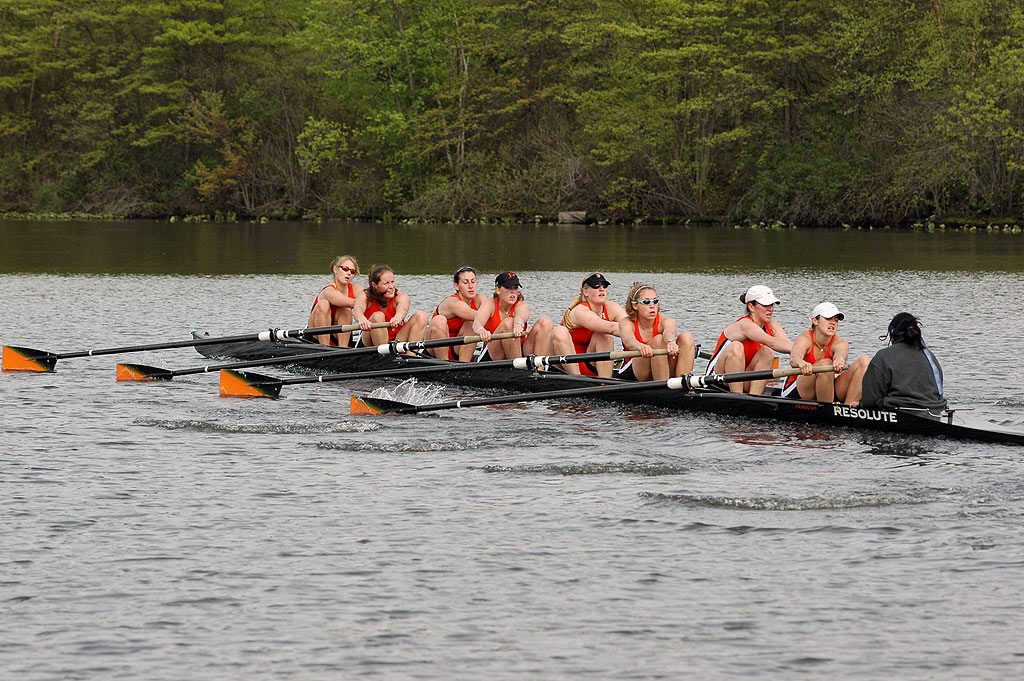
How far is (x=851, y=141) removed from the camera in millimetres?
58562

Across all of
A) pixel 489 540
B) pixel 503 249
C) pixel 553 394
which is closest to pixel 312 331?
pixel 553 394

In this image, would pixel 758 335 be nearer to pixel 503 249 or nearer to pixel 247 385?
pixel 247 385

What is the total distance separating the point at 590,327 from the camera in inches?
596

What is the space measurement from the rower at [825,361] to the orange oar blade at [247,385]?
6.05 m

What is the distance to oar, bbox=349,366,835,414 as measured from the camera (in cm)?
1322

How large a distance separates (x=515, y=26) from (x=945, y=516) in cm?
6350

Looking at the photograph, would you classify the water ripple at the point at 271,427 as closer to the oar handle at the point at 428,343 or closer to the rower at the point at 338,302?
the oar handle at the point at 428,343

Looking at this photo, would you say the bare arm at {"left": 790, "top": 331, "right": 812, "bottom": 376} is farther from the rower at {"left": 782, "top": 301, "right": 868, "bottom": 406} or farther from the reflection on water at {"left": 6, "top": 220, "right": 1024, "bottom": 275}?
the reflection on water at {"left": 6, "top": 220, "right": 1024, "bottom": 275}

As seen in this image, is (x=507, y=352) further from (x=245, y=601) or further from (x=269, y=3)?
(x=269, y=3)

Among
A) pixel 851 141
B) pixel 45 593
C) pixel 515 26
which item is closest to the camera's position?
pixel 45 593

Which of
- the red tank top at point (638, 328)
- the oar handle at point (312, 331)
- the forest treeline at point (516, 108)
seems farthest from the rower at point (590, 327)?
the forest treeline at point (516, 108)

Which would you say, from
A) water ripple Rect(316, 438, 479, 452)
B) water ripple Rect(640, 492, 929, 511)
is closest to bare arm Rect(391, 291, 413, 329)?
water ripple Rect(316, 438, 479, 452)

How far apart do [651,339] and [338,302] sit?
5.21 m

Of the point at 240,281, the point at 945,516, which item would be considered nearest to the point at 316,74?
the point at 240,281
